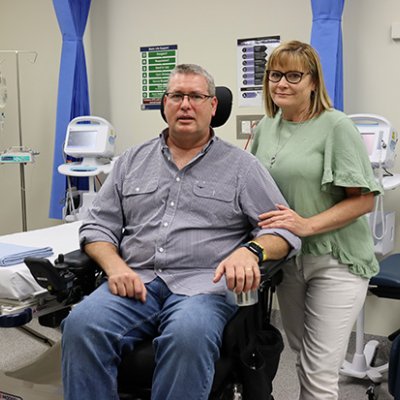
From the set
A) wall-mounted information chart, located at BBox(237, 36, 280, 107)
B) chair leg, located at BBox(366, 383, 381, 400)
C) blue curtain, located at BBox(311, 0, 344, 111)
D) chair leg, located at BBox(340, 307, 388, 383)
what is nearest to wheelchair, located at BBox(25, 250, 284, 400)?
chair leg, located at BBox(366, 383, 381, 400)

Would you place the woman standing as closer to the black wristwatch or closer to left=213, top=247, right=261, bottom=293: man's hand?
the black wristwatch

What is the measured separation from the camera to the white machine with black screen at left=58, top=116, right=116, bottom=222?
344 centimetres

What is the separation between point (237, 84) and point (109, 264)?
2137 mm

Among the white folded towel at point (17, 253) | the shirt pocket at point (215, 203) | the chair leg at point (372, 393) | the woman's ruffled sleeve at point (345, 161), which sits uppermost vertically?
the woman's ruffled sleeve at point (345, 161)

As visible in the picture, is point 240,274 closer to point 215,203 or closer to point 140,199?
point 215,203

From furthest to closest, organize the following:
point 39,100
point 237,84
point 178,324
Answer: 1. point 39,100
2. point 237,84
3. point 178,324

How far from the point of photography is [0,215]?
4.68 m

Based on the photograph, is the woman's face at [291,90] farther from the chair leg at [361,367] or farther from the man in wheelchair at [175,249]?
the chair leg at [361,367]

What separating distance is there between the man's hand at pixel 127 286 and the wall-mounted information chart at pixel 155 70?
2322mm

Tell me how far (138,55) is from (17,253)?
7.78 feet

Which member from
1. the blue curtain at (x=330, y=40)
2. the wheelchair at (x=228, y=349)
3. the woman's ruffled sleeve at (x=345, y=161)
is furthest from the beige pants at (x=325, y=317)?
the blue curtain at (x=330, y=40)

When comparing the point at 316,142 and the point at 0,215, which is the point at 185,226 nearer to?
the point at 316,142

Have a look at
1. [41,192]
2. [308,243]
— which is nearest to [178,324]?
[308,243]

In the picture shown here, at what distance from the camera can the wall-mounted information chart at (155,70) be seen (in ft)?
12.6
